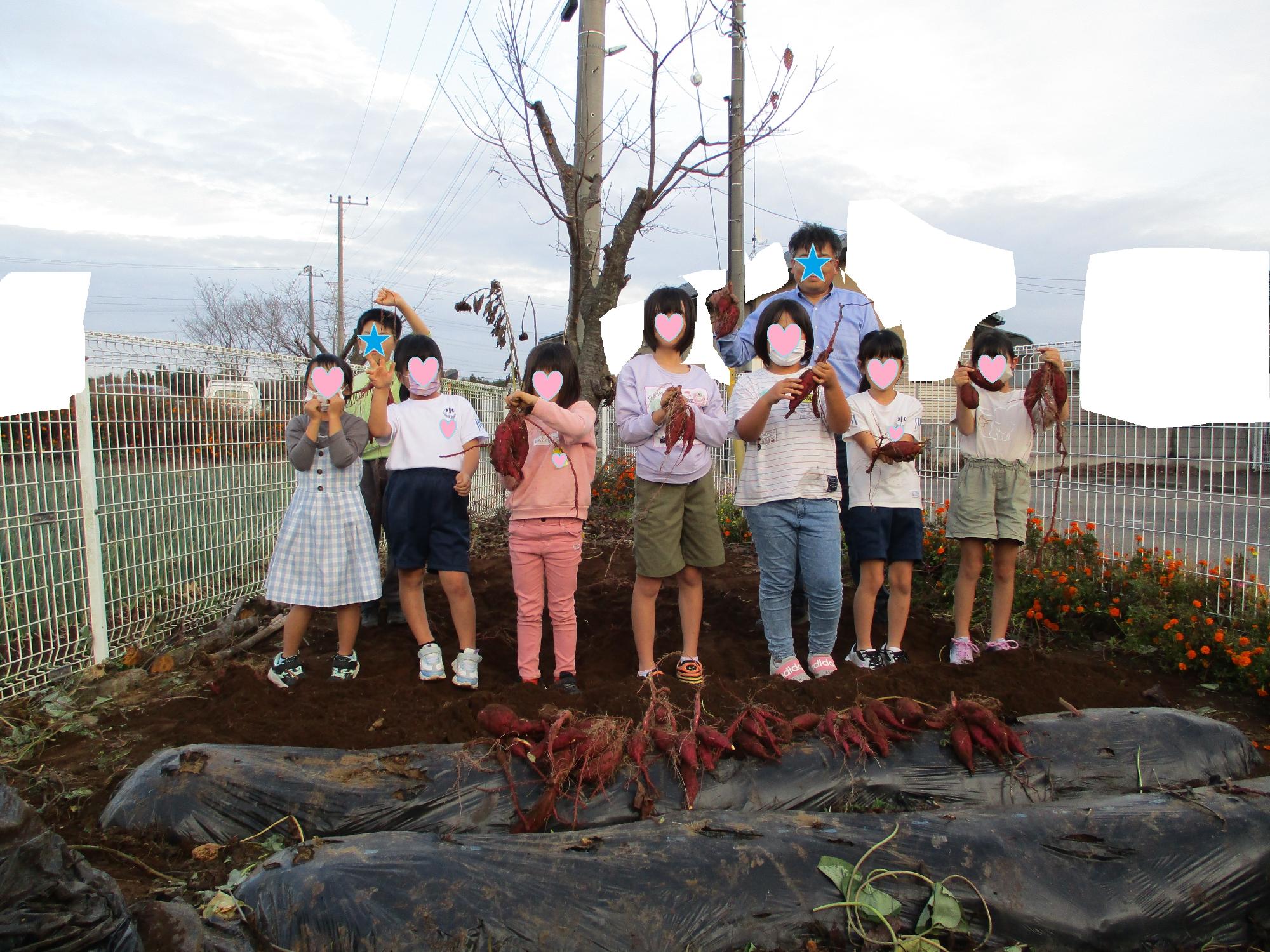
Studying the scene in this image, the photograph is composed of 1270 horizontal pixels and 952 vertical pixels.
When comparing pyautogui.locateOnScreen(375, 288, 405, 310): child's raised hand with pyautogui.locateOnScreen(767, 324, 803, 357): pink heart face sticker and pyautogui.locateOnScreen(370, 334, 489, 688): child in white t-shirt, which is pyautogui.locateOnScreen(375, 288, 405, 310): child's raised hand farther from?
pyautogui.locateOnScreen(767, 324, 803, 357): pink heart face sticker

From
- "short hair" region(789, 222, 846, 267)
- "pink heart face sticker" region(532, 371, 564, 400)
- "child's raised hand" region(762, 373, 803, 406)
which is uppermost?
"short hair" region(789, 222, 846, 267)

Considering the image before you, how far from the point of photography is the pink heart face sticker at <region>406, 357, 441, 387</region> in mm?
3717

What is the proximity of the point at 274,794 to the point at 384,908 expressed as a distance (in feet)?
2.53

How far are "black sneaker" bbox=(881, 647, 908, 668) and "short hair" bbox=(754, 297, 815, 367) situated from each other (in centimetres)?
137

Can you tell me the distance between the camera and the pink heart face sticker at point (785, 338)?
3.49 meters

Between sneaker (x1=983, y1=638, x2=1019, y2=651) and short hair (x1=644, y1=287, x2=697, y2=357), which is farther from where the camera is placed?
sneaker (x1=983, y1=638, x2=1019, y2=651)

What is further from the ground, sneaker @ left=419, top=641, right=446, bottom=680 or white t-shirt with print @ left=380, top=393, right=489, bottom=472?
white t-shirt with print @ left=380, top=393, right=489, bottom=472

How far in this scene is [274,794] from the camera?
2389mm

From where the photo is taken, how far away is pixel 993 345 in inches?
151

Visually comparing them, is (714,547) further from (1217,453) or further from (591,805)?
(1217,453)

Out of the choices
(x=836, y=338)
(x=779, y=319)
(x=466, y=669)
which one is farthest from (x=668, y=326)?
(x=466, y=669)

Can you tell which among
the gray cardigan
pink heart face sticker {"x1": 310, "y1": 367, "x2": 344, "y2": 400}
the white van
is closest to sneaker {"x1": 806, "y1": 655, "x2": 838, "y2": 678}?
the gray cardigan

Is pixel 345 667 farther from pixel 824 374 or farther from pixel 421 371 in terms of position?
pixel 824 374

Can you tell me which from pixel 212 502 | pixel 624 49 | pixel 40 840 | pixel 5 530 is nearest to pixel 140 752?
pixel 5 530
